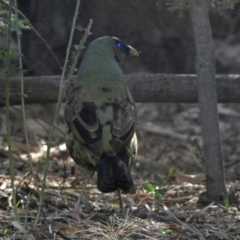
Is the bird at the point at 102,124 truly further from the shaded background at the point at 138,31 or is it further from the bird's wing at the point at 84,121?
the shaded background at the point at 138,31

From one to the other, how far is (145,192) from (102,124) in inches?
60.8

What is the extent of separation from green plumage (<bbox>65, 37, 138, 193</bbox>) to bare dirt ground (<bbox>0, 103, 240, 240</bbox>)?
320 mm

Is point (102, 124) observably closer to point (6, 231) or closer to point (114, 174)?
point (114, 174)

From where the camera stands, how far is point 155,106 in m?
11.6

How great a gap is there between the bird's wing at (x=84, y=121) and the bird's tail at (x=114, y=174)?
0.11 m

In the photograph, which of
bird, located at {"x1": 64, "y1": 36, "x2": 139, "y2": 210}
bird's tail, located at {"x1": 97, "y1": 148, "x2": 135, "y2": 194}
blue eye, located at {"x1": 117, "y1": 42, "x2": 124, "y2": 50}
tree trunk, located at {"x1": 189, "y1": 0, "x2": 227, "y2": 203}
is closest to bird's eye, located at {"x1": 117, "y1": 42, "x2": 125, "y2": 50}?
blue eye, located at {"x1": 117, "y1": 42, "x2": 124, "y2": 50}

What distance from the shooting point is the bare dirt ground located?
5539 millimetres

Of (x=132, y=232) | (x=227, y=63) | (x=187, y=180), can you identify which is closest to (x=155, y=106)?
(x=227, y=63)

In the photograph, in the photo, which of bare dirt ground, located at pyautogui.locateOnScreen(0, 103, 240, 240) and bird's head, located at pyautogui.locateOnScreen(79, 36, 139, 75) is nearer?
bare dirt ground, located at pyautogui.locateOnScreen(0, 103, 240, 240)

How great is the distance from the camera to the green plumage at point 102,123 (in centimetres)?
604

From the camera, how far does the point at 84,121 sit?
6.34 m

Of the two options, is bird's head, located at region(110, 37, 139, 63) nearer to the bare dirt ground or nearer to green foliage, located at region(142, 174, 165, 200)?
the bare dirt ground

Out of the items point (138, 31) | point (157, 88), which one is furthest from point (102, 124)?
point (138, 31)

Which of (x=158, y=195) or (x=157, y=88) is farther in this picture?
(x=157, y=88)
